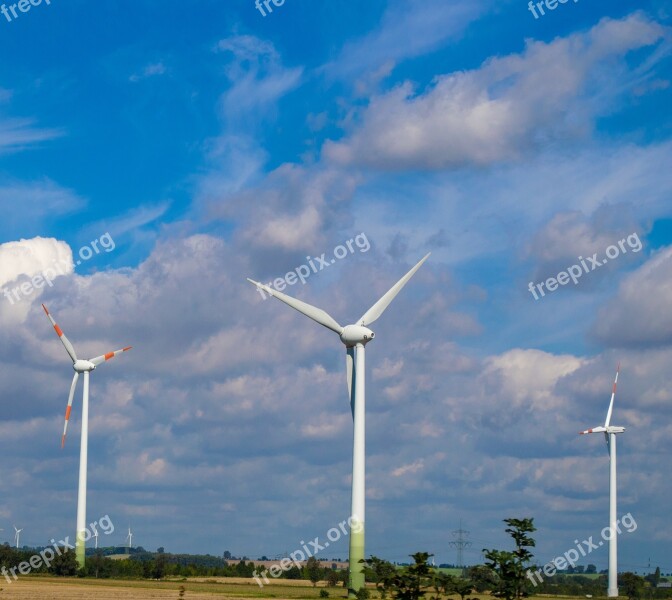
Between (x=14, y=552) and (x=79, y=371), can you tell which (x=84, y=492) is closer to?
(x=79, y=371)

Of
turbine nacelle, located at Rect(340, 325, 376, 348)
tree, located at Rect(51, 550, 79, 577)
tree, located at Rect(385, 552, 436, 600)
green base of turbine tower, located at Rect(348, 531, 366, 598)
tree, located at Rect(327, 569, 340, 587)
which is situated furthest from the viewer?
tree, located at Rect(327, 569, 340, 587)

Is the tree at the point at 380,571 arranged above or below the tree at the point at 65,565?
above

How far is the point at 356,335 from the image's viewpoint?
10900cm

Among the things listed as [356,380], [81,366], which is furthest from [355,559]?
[81,366]

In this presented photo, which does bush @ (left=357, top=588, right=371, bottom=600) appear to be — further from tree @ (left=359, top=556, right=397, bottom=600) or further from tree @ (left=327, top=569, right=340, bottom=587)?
tree @ (left=327, top=569, right=340, bottom=587)

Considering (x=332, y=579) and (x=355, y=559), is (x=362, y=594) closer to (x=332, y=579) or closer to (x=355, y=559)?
(x=355, y=559)

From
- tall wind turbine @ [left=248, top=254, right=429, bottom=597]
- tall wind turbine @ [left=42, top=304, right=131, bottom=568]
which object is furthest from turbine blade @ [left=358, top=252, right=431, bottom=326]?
tall wind turbine @ [left=42, top=304, right=131, bottom=568]

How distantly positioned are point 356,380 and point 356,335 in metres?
4.80

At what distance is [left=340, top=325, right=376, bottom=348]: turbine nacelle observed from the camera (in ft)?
357

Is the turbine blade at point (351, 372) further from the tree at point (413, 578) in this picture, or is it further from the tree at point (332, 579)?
the tree at point (332, 579)

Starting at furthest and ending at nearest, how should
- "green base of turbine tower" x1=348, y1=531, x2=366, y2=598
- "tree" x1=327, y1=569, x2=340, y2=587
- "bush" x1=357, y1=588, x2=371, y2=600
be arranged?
1. "tree" x1=327, y1=569, x2=340, y2=587
2. "green base of turbine tower" x1=348, y1=531, x2=366, y2=598
3. "bush" x1=357, y1=588, x2=371, y2=600

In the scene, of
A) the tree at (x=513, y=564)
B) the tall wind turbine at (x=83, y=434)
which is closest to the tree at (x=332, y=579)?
the tall wind turbine at (x=83, y=434)

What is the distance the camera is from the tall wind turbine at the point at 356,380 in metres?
105

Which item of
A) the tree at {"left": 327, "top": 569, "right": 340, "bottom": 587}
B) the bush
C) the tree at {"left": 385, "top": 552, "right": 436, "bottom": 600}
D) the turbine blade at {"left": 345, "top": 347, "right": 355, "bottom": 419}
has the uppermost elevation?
the turbine blade at {"left": 345, "top": 347, "right": 355, "bottom": 419}
